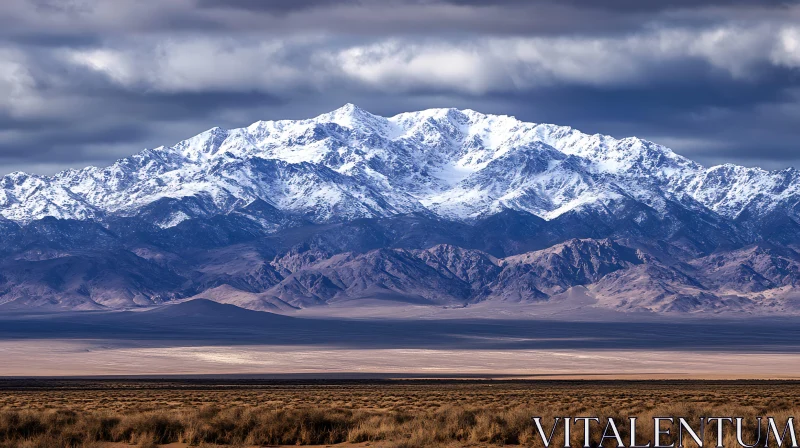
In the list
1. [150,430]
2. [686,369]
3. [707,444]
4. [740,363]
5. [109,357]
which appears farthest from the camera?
[109,357]

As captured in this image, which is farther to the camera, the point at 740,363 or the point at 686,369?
the point at 740,363

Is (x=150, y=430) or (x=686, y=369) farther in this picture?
(x=686, y=369)

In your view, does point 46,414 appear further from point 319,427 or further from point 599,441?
point 599,441

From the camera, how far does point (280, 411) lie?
113ft

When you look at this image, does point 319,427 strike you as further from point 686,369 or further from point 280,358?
point 280,358

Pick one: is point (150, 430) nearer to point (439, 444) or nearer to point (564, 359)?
point (439, 444)

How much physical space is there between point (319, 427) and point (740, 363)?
471 feet

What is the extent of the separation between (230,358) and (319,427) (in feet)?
475

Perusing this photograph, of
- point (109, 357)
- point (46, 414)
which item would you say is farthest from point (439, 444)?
point (109, 357)

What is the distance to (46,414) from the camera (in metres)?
34.5

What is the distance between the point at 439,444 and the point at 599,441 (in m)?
4.07

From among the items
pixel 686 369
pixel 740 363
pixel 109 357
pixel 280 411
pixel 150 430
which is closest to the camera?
pixel 150 430

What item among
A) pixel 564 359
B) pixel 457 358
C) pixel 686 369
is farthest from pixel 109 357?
pixel 686 369

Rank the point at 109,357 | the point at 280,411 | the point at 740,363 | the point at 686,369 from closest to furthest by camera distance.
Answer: the point at 280,411 → the point at 686,369 → the point at 740,363 → the point at 109,357
